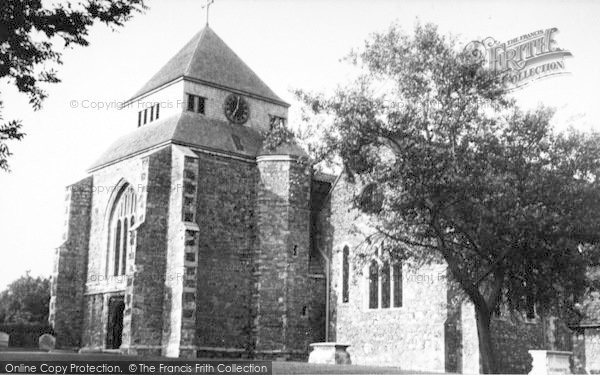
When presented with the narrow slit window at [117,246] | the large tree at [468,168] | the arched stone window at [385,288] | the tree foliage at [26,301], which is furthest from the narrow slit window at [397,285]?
the tree foliage at [26,301]

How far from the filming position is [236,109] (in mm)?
41719

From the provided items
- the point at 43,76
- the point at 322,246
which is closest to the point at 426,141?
the point at 43,76

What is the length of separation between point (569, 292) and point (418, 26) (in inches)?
409

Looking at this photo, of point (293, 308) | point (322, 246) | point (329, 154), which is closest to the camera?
point (329, 154)

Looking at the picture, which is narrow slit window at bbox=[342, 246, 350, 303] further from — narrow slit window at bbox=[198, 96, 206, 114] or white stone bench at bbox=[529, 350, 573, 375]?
white stone bench at bbox=[529, 350, 573, 375]

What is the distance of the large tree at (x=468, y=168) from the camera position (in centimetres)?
2422

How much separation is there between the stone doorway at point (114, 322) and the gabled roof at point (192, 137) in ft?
24.4

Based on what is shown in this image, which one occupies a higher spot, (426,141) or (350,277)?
(426,141)

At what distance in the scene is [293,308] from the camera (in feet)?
119

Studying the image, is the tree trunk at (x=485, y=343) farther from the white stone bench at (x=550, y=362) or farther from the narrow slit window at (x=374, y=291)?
the narrow slit window at (x=374, y=291)

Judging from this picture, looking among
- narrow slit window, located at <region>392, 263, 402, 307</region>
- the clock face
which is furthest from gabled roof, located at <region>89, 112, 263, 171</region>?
narrow slit window, located at <region>392, 263, 402, 307</region>

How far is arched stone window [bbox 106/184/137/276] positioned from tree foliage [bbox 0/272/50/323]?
3021 centimetres

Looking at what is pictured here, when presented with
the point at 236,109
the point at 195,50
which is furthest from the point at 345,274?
the point at 195,50

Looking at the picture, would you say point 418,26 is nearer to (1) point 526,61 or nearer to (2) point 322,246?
(1) point 526,61
